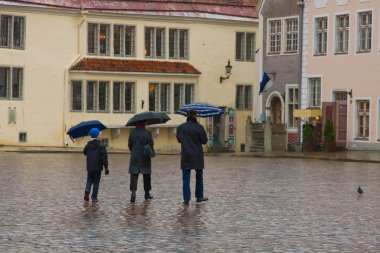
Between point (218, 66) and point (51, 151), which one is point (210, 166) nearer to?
point (51, 151)

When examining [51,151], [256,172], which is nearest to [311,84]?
[51,151]

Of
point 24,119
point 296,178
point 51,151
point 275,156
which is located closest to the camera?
point 296,178

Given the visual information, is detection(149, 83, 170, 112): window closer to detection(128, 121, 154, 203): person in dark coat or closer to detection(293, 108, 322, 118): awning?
detection(293, 108, 322, 118): awning

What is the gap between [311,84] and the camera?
54.0 metres

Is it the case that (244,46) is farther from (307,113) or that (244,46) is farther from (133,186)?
(133,186)

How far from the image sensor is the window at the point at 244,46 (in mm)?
63438

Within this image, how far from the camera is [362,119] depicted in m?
50.3

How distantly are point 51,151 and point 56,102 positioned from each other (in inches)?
284

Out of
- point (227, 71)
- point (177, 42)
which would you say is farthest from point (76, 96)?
point (227, 71)

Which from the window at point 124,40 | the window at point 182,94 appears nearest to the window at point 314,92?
the window at point 182,94

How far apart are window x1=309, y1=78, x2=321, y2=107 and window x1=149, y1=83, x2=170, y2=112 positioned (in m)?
9.91

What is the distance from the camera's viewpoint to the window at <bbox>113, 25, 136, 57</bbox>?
60.2m

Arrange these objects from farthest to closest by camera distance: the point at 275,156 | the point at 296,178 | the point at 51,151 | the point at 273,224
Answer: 1. the point at 51,151
2. the point at 275,156
3. the point at 296,178
4. the point at 273,224

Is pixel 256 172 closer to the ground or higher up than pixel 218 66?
closer to the ground
